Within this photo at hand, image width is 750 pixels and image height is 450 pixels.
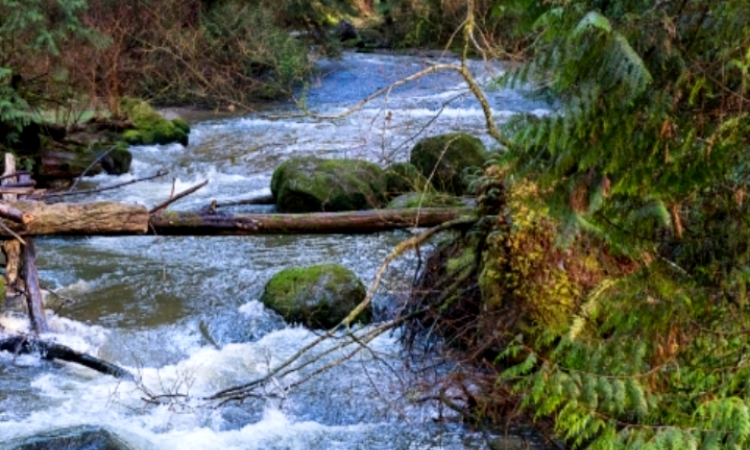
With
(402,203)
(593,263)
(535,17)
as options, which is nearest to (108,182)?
(402,203)

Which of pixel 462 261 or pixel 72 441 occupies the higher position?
pixel 462 261

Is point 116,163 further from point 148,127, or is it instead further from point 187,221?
point 187,221

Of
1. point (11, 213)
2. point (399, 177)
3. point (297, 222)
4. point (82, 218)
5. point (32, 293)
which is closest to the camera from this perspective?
point (11, 213)

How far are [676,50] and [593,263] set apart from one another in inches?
110

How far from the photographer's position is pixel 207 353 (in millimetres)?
7434

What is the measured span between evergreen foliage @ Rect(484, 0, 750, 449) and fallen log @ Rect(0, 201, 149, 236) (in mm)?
4523

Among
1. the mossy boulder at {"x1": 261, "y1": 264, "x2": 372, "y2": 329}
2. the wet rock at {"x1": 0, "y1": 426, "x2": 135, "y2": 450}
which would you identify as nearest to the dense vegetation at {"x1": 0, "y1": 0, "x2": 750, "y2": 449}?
the wet rock at {"x1": 0, "y1": 426, "x2": 135, "y2": 450}

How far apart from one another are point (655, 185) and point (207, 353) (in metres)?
5.38

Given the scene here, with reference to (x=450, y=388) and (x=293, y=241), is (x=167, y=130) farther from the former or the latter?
(x=450, y=388)

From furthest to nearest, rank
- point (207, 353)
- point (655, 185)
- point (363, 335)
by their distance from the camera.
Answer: point (207, 353), point (363, 335), point (655, 185)

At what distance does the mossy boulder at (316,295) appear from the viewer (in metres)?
7.86

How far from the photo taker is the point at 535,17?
2883 mm

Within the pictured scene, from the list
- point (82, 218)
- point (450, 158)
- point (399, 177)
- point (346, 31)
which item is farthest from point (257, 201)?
point (346, 31)

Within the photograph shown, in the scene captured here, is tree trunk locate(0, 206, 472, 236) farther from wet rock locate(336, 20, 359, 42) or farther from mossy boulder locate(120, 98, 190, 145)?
wet rock locate(336, 20, 359, 42)
